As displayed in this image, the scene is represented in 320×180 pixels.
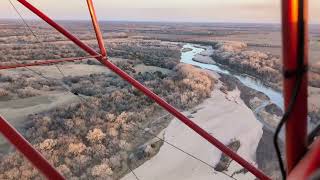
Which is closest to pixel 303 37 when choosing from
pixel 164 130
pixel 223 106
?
pixel 164 130

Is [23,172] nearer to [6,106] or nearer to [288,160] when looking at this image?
[6,106]

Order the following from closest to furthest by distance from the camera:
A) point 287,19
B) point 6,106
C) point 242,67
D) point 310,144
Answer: point 287,19 → point 310,144 → point 6,106 → point 242,67

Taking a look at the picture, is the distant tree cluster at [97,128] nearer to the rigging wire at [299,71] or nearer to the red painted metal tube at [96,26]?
the red painted metal tube at [96,26]

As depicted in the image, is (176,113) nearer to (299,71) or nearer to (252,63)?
(299,71)

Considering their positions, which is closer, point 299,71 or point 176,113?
point 299,71

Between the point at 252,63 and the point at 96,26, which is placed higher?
the point at 96,26

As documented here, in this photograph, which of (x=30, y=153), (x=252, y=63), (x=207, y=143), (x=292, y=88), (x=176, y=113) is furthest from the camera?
(x=252, y=63)

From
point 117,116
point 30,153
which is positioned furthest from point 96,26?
point 117,116

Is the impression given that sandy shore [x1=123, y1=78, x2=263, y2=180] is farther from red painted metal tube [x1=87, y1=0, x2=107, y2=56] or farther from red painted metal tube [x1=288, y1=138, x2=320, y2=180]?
red painted metal tube [x1=288, y1=138, x2=320, y2=180]
